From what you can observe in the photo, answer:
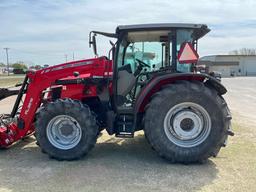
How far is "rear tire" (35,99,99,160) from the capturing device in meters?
5.84

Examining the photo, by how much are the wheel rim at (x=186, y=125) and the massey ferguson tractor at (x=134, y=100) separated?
0.02m

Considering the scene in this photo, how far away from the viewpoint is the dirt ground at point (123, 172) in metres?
4.74

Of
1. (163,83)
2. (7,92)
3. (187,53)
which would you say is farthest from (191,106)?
(7,92)

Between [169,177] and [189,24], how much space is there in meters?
2.59

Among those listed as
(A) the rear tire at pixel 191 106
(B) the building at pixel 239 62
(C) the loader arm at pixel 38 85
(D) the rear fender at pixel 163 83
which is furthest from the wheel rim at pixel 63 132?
(B) the building at pixel 239 62

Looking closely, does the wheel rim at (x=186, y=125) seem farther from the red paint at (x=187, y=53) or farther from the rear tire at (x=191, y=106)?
the red paint at (x=187, y=53)

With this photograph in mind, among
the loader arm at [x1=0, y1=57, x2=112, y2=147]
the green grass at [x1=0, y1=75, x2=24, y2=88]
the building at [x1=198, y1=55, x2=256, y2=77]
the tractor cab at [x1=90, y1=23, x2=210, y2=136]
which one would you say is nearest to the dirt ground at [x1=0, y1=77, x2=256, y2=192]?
the loader arm at [x1=0, y1=57, x2=112, y2=147]

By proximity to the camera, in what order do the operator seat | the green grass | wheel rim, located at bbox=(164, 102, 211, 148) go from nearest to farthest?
1. wheel rim, located at bbox=(164, 102, 211, 148)
2. the operator seat
3. the green grass

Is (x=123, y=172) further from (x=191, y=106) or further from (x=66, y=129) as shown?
(x=191, y=106)

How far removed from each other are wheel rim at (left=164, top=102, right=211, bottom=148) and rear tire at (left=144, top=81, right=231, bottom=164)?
0.02 meters

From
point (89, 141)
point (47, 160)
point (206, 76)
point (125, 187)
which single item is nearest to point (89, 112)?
point (89, 141)

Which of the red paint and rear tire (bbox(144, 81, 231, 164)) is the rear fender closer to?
rear tire (bbox(144, 81, 231, 164))

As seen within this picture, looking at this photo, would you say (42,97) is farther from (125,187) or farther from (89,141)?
(125,187)

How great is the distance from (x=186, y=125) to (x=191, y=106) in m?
0.34
